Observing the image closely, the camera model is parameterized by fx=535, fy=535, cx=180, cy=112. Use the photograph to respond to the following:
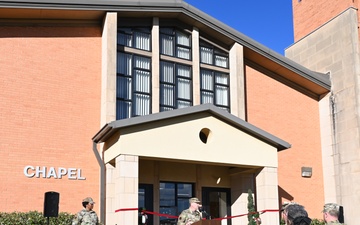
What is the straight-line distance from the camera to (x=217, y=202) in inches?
736

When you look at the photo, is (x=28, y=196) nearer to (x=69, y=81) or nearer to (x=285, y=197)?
(x=69, y=81)

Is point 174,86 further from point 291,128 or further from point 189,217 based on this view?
point 189,217

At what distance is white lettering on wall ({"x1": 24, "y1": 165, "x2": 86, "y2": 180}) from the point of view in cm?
1518

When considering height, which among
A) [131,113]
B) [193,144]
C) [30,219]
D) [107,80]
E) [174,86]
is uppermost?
[174,86]

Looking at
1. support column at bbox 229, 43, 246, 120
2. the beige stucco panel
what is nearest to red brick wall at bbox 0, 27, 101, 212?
the beige stucco panel

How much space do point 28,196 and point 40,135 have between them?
179 cm

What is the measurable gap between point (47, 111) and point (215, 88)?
614cm

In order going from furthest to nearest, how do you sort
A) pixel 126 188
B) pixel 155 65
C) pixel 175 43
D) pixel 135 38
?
pixel 175 43 → pixel 135 38 → pixel 155 65 → pixel 126 188

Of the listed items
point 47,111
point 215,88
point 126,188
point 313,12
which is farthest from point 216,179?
point 313,12

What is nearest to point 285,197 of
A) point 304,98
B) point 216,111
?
point 304,98

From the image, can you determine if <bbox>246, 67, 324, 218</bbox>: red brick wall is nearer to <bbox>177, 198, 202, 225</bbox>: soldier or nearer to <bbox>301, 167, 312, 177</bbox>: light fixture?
<bbox>301, 167, 312, 177</bbox>: light fixture

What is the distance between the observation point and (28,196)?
15016 mm

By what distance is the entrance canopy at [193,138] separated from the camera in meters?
14.6

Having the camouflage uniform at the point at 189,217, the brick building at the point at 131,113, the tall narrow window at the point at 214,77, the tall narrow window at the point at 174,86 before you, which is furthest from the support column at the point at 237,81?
the camouflage uniform at the point at 189,217
